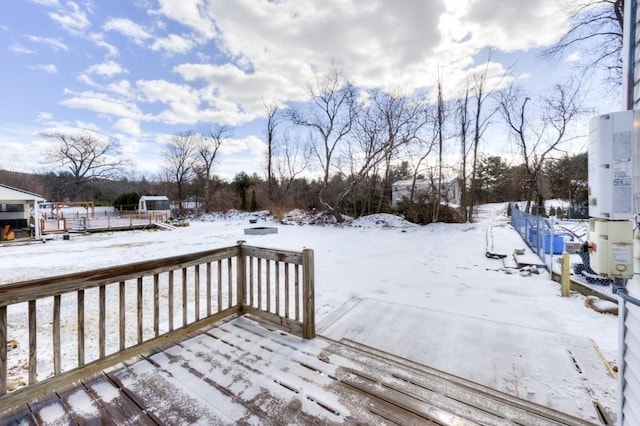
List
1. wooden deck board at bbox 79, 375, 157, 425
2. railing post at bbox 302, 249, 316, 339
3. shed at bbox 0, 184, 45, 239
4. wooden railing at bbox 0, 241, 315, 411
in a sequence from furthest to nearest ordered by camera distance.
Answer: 1. shed at bbox 0, 184, 45, 239
2. railing post at bbox 302, 249, 316, 339
3. wooden railing at bbox 0, 241, 315, 411
4. wooden deck board at bbox 79, 375, 157, 425

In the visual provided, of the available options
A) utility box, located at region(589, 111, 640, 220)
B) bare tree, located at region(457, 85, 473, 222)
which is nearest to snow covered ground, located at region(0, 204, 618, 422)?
utility box, located at region(589, 111, 640, 220)

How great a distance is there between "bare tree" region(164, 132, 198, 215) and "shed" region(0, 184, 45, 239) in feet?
33.1

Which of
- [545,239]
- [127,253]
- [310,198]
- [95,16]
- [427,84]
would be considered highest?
[427,84]

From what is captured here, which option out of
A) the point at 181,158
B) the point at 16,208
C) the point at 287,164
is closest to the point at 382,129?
the point at 287,164

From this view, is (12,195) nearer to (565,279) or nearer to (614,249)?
(614,249)

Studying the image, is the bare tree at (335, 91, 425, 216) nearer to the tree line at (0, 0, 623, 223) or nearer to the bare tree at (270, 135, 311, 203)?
the tree line at (0, 0, 623, 223)

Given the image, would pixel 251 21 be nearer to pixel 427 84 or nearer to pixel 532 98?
pixel 427 84

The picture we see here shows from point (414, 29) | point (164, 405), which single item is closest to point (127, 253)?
point (164, 405)

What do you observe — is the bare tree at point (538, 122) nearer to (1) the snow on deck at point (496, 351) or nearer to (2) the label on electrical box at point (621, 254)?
(1) the snow on deck at point (496, 351)

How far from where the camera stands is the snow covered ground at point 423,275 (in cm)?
328

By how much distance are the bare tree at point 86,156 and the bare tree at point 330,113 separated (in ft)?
71.9

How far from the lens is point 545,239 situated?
5945 mm

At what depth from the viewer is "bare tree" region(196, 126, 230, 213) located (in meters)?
23.4

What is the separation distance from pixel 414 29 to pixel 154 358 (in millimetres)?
8693
